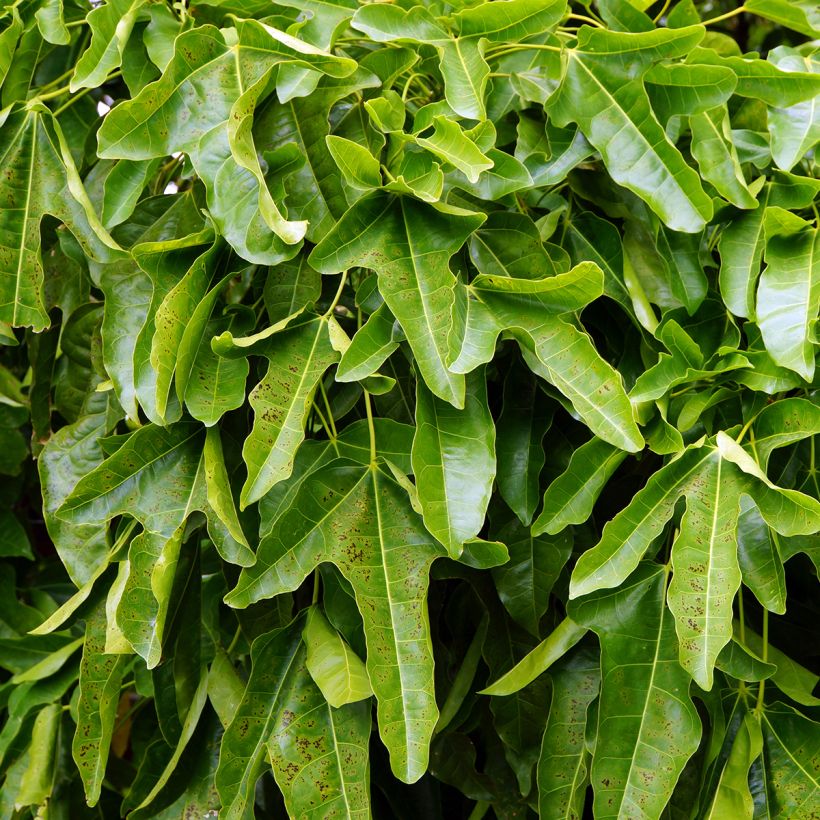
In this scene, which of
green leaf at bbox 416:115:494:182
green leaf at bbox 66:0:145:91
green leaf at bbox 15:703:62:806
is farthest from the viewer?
green leaf at bbox 15:703:62:806

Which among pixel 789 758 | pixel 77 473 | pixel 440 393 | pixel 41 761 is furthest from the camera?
pixel 41 761

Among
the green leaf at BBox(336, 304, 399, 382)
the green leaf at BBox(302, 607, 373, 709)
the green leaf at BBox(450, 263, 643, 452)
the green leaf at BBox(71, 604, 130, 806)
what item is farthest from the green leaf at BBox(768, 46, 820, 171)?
the green leaf at BBox(71, 604, 130, 806)

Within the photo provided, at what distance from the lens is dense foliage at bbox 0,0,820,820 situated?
0.61 meters

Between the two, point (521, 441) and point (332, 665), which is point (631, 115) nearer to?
point (521, 441)

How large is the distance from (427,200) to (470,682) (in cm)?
40

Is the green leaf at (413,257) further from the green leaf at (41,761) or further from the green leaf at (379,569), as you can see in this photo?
the green leaf at (41,761)

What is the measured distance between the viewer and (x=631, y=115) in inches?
26.3

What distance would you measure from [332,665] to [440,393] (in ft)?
0.73

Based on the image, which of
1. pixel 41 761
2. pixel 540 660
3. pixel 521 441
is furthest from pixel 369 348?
pixel 41 761

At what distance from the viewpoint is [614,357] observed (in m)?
0.76

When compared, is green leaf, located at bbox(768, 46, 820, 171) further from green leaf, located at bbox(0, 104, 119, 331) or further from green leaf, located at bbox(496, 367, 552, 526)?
green leaf, located at bbox(0, 104, 119, 331)

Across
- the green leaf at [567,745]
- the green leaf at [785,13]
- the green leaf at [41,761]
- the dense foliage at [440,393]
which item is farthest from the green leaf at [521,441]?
the green leaf at [41,761]

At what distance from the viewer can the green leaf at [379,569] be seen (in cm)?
60

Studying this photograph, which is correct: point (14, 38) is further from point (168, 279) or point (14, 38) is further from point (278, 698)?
point (278, 698)
